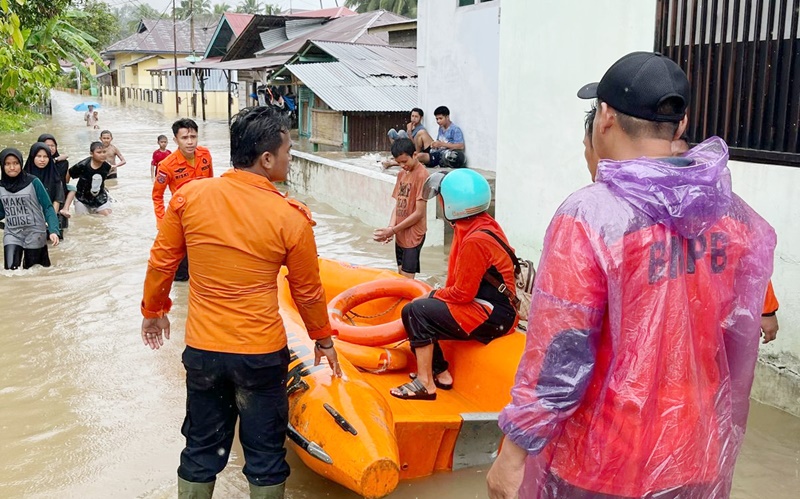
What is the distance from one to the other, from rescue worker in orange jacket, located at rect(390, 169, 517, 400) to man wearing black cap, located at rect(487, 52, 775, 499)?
201cm

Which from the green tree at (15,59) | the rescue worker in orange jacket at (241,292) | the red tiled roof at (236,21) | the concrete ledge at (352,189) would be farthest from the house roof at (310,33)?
the rescue worker in orange jacket at (241,292)

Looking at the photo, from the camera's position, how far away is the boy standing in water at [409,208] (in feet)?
21.3

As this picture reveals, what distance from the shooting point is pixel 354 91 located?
57.6 ft

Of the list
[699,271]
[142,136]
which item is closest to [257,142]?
[699,271]

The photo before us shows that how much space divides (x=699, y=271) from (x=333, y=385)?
2312 mm

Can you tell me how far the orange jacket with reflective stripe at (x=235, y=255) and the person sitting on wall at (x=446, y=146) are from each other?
31.1 ft

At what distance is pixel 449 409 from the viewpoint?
4.08 m

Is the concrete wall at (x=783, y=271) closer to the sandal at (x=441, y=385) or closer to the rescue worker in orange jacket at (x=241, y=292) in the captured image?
the sandal at (x=441, y=385)

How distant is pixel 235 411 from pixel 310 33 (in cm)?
2633

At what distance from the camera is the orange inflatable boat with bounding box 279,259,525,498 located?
3.34 m

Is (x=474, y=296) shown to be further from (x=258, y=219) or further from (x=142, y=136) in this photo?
(x=142, y=136)

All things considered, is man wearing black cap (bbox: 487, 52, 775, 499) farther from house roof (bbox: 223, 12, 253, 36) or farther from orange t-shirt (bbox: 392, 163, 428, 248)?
house roof (bbox: 223, 12, 253, 36)

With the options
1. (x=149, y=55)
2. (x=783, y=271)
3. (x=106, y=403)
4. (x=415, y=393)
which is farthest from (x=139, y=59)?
(x=783, y=271)

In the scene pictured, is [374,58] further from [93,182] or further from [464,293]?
[464,293]
